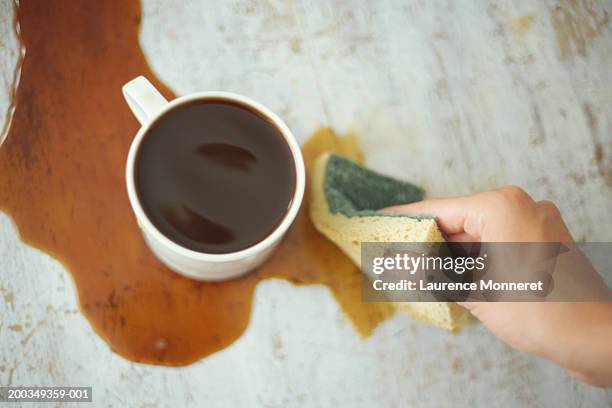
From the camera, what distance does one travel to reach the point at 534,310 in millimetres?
590

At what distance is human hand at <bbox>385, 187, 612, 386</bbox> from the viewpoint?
581 mm

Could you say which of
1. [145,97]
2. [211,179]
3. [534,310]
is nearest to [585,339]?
[534,310]

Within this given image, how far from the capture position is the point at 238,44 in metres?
0.79

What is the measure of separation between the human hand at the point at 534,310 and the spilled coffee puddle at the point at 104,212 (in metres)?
0.18

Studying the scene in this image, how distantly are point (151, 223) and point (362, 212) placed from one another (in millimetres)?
253

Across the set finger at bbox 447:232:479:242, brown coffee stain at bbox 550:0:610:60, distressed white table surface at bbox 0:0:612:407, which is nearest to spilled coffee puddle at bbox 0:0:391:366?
distressed white table surface at bbox 0:0:612:407

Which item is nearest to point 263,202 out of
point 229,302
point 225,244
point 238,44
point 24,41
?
point 225,244

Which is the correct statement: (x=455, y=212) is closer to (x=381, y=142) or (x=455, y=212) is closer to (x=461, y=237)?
(x=461, y=237)

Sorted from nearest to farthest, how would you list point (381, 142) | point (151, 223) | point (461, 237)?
point (151, 223) → point (461, 237) → point (381, 142)

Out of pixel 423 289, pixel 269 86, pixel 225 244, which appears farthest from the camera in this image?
pixel 269 86

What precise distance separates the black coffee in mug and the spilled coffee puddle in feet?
0.60

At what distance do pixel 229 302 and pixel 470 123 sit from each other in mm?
424

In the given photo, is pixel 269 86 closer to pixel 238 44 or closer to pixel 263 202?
pixel 238 44

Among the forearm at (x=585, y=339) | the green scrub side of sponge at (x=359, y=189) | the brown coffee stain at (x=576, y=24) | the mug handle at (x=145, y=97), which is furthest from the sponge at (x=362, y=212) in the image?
the brown coffee stain at (x=576, y=24)
